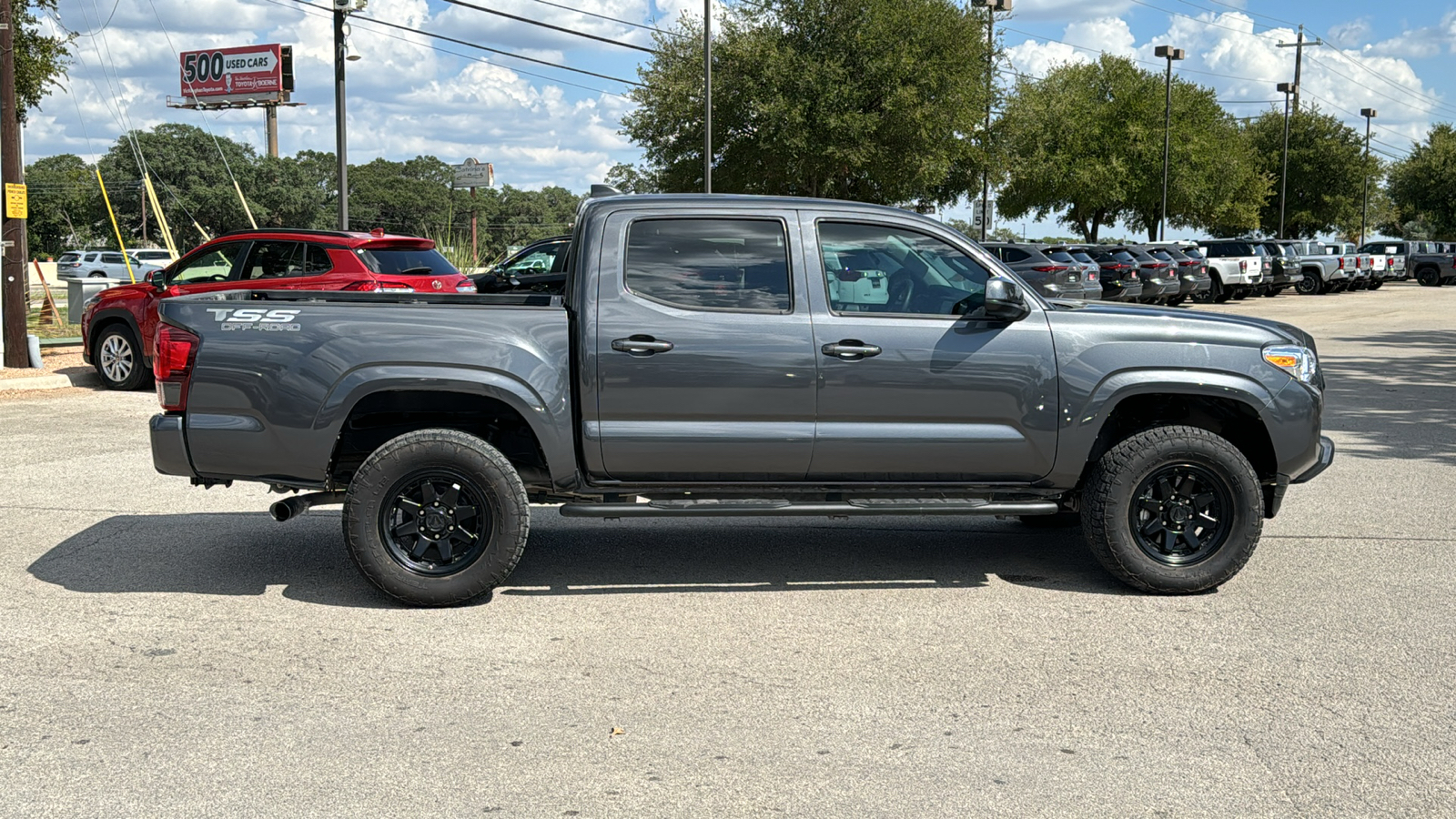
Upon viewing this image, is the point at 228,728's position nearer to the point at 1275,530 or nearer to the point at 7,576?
the point at 7,576

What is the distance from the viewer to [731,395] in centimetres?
607

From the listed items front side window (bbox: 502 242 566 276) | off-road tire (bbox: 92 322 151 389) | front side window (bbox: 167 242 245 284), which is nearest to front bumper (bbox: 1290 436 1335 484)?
front side window (bbox: 167 242 245 284)

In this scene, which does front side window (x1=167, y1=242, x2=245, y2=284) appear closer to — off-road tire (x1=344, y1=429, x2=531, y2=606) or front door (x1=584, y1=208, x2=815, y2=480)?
off-road tire (x1=344, y1=429, x2=531, y2=606)

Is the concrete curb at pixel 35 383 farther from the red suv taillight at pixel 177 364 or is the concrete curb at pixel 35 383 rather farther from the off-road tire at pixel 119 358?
the red suv taillight at pixel 177 364

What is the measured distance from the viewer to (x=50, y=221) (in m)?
91.1

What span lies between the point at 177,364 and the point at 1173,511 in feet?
15.7

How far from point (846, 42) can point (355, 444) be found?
3204 cm

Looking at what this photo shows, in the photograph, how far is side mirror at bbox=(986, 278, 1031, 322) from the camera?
601cm

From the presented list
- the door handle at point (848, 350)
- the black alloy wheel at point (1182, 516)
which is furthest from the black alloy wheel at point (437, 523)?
the black alloy wheel at point (1182, 516)

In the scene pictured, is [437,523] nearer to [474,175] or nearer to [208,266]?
[208,266]

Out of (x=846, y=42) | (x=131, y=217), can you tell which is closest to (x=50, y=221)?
(x=131, y=217)

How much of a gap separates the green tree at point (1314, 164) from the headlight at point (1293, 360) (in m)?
71.5

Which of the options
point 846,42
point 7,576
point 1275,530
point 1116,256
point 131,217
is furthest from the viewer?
point 131,217

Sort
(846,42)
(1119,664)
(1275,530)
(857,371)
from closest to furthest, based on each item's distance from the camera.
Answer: (1119,664), (857,371), (1275,530), (846,42)
